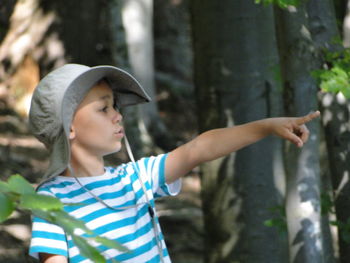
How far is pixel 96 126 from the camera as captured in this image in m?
3.07

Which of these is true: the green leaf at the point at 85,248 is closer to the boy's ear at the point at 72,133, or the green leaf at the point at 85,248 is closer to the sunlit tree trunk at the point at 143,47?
the boy's ear at the point at 72,133

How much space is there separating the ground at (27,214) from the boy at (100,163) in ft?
9.83

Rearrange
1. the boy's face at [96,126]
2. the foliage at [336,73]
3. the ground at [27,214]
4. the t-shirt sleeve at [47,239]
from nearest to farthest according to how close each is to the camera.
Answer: the t-shirt sleeve at [47,239] → the boy's face at [96,126] → the foliage at [336,73] → the ground at [27,214]

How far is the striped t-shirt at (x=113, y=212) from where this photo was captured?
2826 millimetres

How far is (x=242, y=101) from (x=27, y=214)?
3.13 meters

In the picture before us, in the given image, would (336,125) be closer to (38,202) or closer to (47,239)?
(47,239)

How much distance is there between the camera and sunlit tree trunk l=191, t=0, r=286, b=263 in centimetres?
561

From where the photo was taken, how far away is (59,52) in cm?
1286

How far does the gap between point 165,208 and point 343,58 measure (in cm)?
614

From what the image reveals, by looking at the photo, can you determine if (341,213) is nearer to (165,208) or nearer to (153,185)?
(153,185)

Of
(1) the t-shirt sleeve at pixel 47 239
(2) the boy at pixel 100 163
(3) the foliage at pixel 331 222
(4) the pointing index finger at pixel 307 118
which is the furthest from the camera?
(3) the foliage at pixel 331 222

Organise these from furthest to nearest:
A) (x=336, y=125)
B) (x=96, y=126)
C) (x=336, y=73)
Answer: (x=336, y=125)
(x=336, y=73)
(x=96, y=126)

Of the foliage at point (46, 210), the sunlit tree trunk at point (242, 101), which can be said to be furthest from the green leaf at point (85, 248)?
the sunlit tree trunk at point (242, 101)

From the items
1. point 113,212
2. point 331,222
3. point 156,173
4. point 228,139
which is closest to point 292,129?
point 228,139
